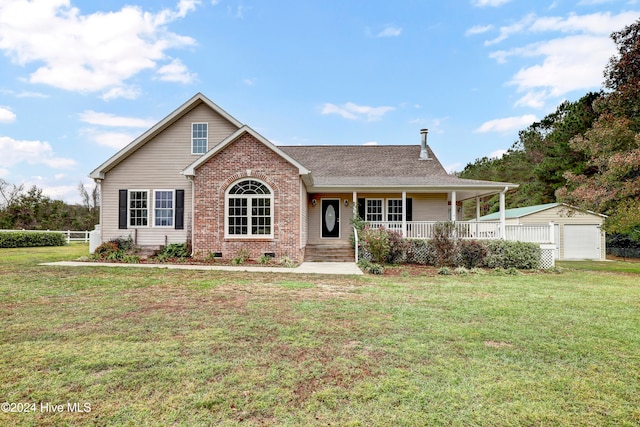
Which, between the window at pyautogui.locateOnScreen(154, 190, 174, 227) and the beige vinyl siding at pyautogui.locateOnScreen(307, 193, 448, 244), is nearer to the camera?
the window at pyautogui.locateOnScreen(154, 190, 174, 227)

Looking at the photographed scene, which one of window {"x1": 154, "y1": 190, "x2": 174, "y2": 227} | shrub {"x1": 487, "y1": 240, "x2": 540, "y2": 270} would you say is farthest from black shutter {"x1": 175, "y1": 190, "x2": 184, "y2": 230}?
shrub {"x1": 487, "y1": 240, "x2": 540, "y2": 270}

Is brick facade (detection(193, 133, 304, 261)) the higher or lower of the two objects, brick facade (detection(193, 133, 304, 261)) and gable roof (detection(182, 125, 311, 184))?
the lower

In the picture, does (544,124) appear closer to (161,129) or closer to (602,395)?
(161,129)

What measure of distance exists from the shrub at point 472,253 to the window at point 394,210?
411 cm

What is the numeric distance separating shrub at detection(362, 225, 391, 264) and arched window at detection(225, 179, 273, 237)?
3782mm

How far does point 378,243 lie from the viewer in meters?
12.9

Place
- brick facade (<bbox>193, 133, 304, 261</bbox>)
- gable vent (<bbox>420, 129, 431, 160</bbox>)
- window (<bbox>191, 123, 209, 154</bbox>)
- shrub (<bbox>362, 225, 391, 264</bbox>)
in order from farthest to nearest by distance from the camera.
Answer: gable vent (<bbox>420, 129, 431, 160</bbox>), window (<bbox>191, 123, 209, 154</bbox>), brick facade (<bbox>193, 133, 304, 261</bbox>), shrub (<bbox>362, 225, 391, 264</bbox>)

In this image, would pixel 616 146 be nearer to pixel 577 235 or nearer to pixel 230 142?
pixel 577 235

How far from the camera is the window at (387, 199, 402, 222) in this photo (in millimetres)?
16797

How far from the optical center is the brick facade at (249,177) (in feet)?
42.8

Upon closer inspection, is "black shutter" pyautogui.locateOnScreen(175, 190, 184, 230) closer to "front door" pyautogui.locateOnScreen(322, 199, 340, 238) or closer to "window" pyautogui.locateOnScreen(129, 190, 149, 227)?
"window" pyautogui.locateOnScreen(129, 190, 149, 227)

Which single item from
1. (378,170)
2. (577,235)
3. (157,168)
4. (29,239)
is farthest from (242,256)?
(577,235)

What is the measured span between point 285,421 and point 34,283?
28.9 ft

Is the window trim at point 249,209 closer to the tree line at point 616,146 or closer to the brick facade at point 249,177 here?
the brick facade at point 249,177
